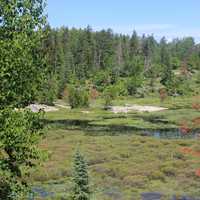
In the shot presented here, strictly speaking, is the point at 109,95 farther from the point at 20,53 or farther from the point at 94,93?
the point at 20,53

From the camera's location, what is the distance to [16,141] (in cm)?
1247

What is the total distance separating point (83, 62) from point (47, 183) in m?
134

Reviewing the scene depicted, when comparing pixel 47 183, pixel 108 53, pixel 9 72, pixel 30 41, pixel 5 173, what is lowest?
pixel 47 183

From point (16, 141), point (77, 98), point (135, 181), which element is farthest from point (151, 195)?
point (77, 98)

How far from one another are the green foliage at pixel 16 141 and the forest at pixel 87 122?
3 cm

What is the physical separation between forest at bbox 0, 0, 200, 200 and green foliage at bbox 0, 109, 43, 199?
0.09ft

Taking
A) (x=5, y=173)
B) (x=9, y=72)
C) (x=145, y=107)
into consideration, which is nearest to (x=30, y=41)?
(x=9, y=72)

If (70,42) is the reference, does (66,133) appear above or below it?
below

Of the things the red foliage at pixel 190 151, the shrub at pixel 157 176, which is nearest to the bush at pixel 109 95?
the red foliage at pixel 190 151

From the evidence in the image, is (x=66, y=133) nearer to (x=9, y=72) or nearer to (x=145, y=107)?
(x=145, y=107)

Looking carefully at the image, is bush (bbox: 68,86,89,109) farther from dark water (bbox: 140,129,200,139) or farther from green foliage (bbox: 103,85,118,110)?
dark water (bbox: 140,129,200,139)

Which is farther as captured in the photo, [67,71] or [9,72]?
[67,71]

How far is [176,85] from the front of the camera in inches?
6722

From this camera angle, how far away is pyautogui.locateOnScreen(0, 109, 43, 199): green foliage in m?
12.3
